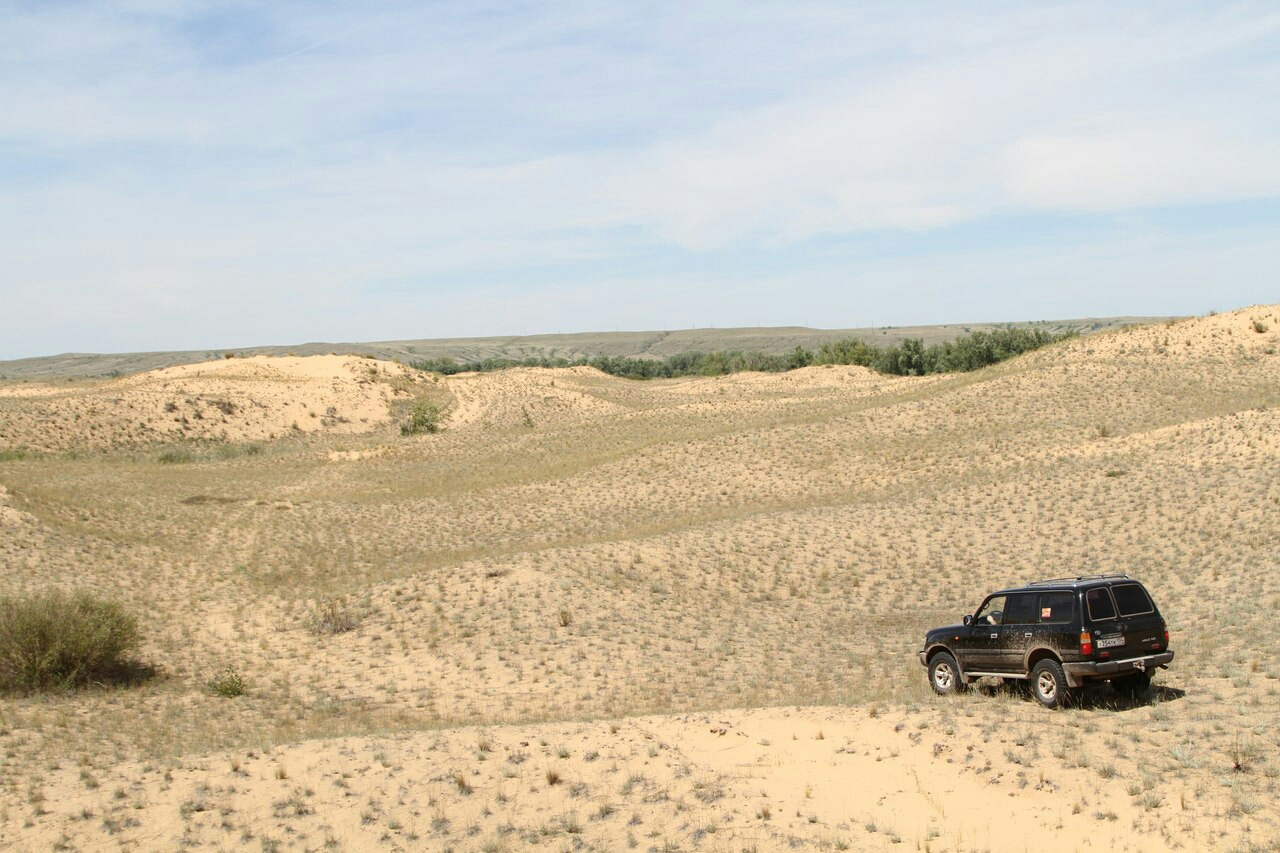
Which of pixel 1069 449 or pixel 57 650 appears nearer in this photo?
pixel 57 650

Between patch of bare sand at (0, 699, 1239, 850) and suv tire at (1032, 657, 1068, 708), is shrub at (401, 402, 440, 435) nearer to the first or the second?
patch of bare sand at (0, 699, 1239, 850)

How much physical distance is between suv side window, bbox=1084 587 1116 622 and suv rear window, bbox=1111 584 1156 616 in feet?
0.46

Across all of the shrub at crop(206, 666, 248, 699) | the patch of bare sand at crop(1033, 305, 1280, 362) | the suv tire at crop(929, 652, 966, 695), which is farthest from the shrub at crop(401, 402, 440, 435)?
the suv tire at crop(929, 652, 966, 695)

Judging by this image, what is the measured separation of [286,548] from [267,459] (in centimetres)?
2513

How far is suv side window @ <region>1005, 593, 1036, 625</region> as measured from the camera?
15.1 meters

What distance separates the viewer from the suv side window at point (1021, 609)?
1511 centimetres

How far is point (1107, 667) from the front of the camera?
1402cm

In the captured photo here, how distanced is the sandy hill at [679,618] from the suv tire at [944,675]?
106 centimetres

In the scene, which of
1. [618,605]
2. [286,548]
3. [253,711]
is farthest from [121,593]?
[618,605]

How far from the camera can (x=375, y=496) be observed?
4481cm

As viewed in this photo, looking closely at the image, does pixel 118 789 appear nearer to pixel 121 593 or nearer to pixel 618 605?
pixel 618 605

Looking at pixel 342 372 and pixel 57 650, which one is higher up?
pixel 342 372

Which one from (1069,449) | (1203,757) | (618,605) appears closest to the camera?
(1203,757)

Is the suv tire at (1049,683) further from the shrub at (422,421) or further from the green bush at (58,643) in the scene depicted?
the shrub at (422,421)
